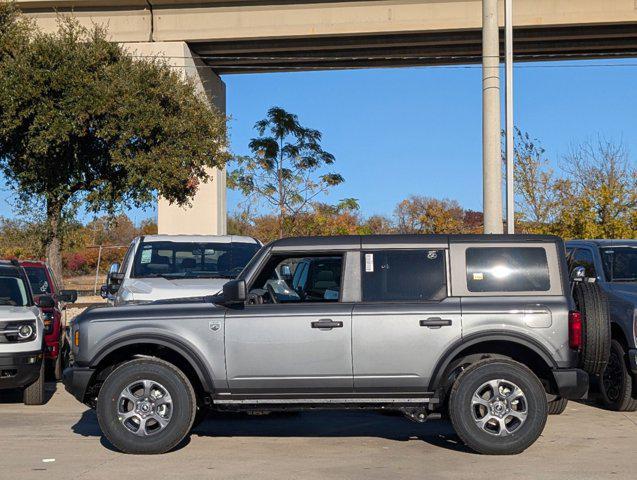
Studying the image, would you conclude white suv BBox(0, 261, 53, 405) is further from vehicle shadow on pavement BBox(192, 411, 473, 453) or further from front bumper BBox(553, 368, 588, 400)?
front bumper BBox(553, 368, 588, 400)

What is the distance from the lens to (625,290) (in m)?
10.7

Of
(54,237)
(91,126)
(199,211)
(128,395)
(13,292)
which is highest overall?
(91,126)

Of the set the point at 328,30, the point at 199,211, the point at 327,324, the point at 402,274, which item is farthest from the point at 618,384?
the point at 199,211

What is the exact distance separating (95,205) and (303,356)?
1701 centimetres

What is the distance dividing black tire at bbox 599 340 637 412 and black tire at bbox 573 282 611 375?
2.13 metres

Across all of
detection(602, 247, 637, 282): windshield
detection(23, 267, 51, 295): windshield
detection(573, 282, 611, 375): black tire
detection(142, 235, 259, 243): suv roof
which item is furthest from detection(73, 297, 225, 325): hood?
detection(23, 267, 51, 295): windshield

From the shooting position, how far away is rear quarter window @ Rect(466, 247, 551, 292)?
825cm

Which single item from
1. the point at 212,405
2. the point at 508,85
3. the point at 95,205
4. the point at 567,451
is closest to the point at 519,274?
the point at 567,451

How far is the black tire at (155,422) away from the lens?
8.16 metres

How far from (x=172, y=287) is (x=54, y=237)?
12916 millimetres

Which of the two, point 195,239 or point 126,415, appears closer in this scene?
point 126,415

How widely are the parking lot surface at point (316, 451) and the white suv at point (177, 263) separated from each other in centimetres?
208

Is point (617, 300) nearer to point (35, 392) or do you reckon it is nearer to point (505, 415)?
point (505, 415)

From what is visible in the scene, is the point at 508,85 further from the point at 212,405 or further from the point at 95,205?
the point at 95,205
